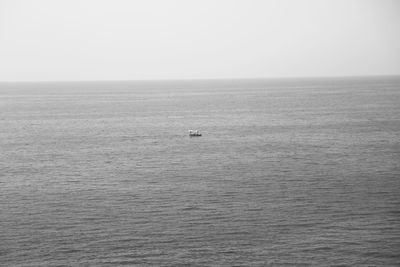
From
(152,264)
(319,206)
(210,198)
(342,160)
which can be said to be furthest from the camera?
(342,160)

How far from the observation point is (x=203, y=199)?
69688mm

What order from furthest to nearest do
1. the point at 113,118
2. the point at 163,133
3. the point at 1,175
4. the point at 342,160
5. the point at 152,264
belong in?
1. the point at 113,118
2. the point at 163,133
3. the point at 342,160
4. the point at 1,175
5. the point at 152,264

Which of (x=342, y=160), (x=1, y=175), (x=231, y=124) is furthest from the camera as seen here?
(x=231, y=124)

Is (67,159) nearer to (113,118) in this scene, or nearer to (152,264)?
(152,264)

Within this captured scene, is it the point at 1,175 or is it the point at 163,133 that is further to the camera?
the point at 163,133

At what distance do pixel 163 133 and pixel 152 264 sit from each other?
92818 mm

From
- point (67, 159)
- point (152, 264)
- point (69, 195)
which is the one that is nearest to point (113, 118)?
point (67, 159)

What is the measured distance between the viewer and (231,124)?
16112cm

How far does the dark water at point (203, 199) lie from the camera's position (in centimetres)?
5153

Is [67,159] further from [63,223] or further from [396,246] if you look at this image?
[396,246]

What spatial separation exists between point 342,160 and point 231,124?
6790cm

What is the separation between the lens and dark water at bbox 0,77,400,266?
51531mm

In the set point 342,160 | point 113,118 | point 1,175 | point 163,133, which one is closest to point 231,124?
point 163,133

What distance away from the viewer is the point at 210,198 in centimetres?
7019
